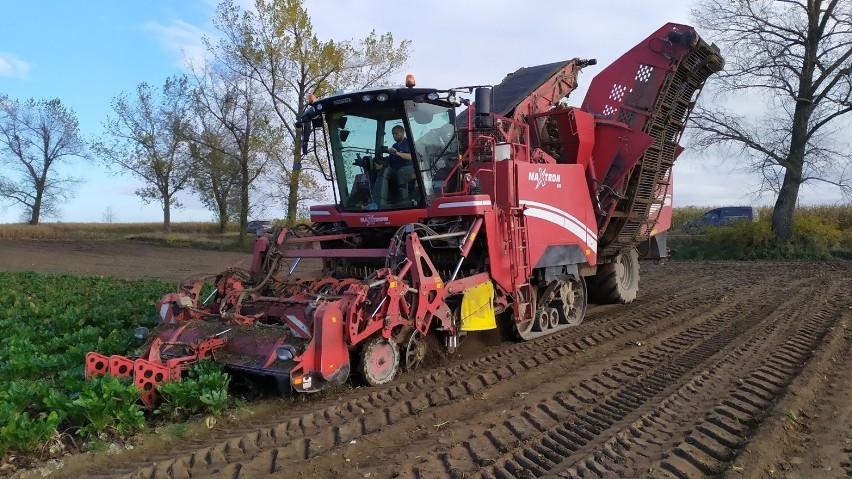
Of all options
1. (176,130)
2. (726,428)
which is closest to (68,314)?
(726,428)

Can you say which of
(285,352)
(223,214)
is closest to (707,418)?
(285,352)

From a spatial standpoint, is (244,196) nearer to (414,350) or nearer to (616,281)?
(616,281)

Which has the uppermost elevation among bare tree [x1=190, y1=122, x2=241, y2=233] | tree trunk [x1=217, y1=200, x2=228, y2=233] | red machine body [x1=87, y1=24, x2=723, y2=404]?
bare tree [x1=190, y1=122, x2=241, y2=233]

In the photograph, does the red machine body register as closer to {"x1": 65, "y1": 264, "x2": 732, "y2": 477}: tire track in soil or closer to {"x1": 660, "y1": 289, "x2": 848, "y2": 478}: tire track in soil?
{"x1": 65, "y1": 264, "x2": 732, "y2": 477}: tire track in soil

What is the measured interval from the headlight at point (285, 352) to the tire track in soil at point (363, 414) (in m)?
0.42

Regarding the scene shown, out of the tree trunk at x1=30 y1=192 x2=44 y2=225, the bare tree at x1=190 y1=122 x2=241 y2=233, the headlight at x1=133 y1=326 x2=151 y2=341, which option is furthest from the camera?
the tree trunk at x1=30 y1=192 x2=44 y2=225

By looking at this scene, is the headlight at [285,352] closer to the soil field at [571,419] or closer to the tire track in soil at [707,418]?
the soil field at [571,419]

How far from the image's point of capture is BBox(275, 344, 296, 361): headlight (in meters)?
5.01

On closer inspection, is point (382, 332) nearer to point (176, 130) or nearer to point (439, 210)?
point (439, 210)

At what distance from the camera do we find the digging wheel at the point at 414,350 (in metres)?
6.03

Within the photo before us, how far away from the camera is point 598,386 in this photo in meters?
5.63

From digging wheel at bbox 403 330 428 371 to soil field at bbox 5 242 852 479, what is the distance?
178mm

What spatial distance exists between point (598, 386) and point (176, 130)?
29.5m

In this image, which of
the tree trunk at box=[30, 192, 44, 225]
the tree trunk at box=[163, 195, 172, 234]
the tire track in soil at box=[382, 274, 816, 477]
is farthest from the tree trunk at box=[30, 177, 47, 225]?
the tire track in soil at box=[382, 274, 816, 477]
